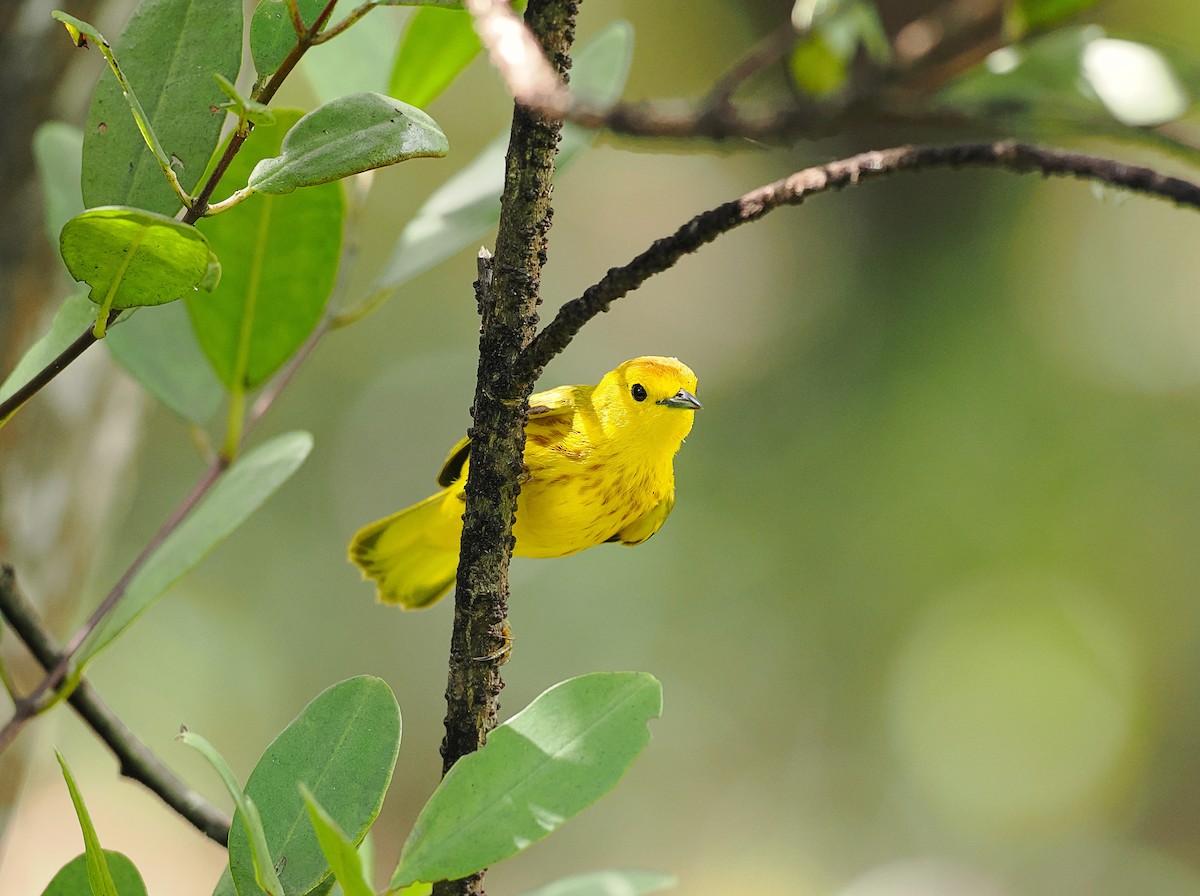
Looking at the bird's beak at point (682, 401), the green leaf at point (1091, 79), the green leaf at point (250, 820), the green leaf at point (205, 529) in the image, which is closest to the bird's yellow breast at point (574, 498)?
the bird's beak at point (682, 401)

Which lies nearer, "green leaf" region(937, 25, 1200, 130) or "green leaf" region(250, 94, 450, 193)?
"green leaf" region(250, 94, 450, 193)

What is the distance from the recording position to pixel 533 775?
2.33ft

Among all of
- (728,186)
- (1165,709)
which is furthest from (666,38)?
(1165,709)

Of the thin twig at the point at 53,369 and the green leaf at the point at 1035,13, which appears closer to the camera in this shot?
the thin twig at the point at 53,369

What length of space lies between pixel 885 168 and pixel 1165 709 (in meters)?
4.84

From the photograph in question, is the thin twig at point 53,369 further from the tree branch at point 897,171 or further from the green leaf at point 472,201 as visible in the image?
the green leaf at point 472,201

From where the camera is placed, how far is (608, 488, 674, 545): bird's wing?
5.66 ft

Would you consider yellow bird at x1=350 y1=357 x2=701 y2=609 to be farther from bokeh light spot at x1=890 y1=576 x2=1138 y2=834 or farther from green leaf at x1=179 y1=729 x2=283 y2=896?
bokeh light spot at x1=890 y1=576 x2=1138 y2=834

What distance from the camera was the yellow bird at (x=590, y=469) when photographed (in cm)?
158

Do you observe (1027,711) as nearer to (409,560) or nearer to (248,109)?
(409,560)

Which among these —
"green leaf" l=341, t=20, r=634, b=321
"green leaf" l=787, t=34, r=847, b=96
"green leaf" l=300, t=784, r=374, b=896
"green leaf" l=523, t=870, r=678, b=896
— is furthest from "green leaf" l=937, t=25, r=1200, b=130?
"green leaf" l=300, t=784, r=374, b=896

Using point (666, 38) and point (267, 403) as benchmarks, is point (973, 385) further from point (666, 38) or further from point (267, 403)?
point (267, 403)

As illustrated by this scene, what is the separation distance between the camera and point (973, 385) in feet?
15.3

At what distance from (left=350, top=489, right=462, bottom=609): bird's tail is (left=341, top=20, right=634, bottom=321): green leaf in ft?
2.03
